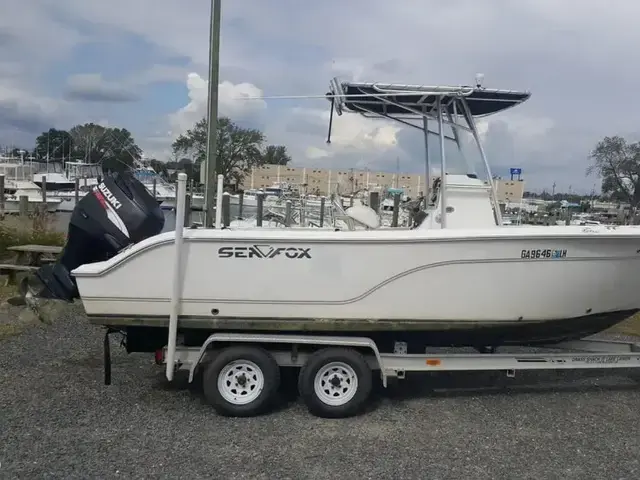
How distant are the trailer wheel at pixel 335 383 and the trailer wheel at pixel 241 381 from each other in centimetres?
28

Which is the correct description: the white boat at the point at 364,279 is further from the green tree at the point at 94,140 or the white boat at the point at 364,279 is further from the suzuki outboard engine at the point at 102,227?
the green tree at the point at 94,140

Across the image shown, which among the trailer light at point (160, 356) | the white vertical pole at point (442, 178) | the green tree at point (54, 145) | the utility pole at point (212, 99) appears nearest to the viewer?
the trailer light at point (160, 356)

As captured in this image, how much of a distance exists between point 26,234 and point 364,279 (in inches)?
344

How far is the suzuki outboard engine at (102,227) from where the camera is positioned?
5.49 m

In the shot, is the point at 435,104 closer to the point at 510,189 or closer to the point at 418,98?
the point at 418,98

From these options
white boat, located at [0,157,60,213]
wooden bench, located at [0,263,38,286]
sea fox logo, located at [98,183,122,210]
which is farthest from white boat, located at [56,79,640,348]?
A: white boat, located at [0,157,60,213]

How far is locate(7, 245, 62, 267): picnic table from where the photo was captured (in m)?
10.3

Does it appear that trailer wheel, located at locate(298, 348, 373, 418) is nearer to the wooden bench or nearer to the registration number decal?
the registration number decal

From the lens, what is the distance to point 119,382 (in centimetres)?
595

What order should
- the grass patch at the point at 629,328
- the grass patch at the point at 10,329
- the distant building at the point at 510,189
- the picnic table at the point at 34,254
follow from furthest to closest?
the picnic table at the point at 34,254 < the grass patch at the point at 629,328 < the grass patch at the point at 10,329 < the distant building at the point at 510,189

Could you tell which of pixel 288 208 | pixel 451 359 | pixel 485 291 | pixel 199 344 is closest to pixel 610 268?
pixel 485 291

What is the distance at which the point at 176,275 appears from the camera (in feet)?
16.4

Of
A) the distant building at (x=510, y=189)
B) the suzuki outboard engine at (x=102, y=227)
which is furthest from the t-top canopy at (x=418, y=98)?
the suzuki outboard engine at (x=102, y=227)

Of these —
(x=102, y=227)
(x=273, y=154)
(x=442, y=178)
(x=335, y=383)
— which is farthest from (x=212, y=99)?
(x=273, y=154)
